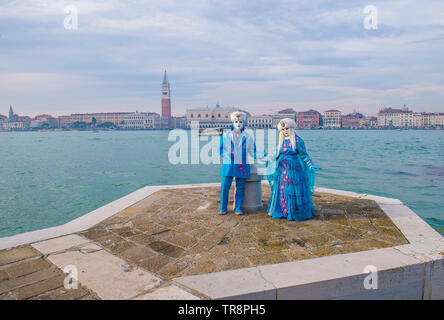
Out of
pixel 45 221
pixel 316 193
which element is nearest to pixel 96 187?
pixel 45 221

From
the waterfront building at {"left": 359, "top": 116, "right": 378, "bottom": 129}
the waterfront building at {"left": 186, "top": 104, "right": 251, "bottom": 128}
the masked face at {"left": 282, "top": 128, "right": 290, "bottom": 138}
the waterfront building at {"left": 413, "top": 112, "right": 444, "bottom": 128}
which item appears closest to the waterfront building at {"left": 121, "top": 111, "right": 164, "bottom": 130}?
the waterfront building at {"left": 186, "top": 104, "right": 251, "bottom": 128}

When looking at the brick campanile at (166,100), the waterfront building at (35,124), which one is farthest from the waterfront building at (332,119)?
the waterfront building at (35,124)

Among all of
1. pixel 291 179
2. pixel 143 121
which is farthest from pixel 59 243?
pixel 143 121

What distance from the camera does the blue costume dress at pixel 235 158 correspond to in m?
4.10

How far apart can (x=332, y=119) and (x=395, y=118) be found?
22.6m

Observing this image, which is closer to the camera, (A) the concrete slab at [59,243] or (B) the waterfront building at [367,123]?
(A) the concrete slab at [59,243]

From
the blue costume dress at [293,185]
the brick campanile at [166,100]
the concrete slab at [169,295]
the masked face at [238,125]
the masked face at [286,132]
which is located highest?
the brick campanile at [166,100]

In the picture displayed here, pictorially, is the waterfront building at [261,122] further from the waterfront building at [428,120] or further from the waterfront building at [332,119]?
the waterfront building at [428,120]

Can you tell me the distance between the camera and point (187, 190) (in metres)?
5.75

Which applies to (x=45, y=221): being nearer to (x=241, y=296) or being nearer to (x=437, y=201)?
(x=241, y=296)

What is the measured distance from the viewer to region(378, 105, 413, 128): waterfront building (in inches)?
4545

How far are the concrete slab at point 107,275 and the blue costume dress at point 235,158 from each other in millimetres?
1802
